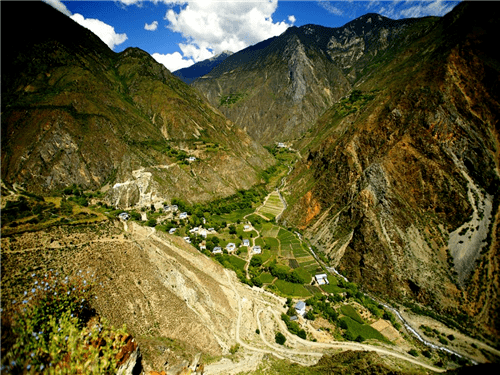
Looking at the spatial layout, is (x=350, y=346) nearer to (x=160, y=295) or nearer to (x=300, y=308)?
(x=300, y=308)

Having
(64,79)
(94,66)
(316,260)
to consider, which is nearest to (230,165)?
(316,260)

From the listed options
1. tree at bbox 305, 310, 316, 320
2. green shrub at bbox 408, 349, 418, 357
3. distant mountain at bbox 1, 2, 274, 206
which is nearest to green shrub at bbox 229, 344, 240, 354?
tree at bbox 305, 310, 316, 320

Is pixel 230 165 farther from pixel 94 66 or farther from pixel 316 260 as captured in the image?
pixel 94 66

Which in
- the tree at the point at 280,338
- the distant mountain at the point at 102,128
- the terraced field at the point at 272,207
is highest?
the distant mountain at the point at 102,128

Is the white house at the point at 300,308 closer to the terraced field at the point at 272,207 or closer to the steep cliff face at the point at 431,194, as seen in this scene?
the steep cliff face at the point at 431,194

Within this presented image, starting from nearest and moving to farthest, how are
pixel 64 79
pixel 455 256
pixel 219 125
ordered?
pixel 455 256 < pixel 64 79 < pixel 219 125

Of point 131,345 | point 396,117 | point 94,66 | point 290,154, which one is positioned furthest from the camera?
point 290,154

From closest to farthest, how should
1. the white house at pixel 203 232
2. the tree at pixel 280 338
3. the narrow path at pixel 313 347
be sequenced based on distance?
the narrow path at pixel 313 347 → the tree at pixel 280 338 → the white house at pixel 203 232

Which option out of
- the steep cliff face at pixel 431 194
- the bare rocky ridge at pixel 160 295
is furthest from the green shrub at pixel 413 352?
the steep cliff face at pixel 431 194
